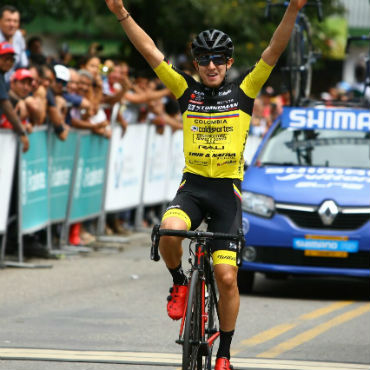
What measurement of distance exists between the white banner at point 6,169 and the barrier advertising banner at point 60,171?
1276mm

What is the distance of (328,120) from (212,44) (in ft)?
18.8

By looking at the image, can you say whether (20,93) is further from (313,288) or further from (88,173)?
(313,288)

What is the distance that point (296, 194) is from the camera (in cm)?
1124

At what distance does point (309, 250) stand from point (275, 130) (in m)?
2.00

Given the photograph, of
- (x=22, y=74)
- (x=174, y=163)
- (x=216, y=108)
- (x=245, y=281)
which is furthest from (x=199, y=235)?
(x=174, y=163)

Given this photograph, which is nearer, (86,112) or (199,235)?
(199,235)

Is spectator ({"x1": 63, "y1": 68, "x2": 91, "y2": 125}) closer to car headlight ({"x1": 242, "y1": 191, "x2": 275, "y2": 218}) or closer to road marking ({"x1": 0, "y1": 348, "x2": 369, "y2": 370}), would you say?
car headlight ({"x1": 242, "y1": 191, "x2": 275, "y2": 218})

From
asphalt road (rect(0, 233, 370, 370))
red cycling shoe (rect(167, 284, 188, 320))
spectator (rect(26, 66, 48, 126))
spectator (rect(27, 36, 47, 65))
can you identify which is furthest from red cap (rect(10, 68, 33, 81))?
red cycling shoe (rect(167, 284, 188, 320))

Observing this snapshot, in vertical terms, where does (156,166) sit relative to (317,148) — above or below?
below

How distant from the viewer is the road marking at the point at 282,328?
870cm

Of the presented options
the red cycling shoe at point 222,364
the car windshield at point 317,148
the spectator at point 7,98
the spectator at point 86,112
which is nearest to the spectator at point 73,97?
the spectator at point 86,112

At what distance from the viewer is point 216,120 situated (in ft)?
23.0

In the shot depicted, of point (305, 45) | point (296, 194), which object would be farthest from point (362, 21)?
point (296, 194)

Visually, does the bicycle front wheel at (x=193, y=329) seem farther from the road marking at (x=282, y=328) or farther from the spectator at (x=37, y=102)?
the spectator at (x=37, y=102)
